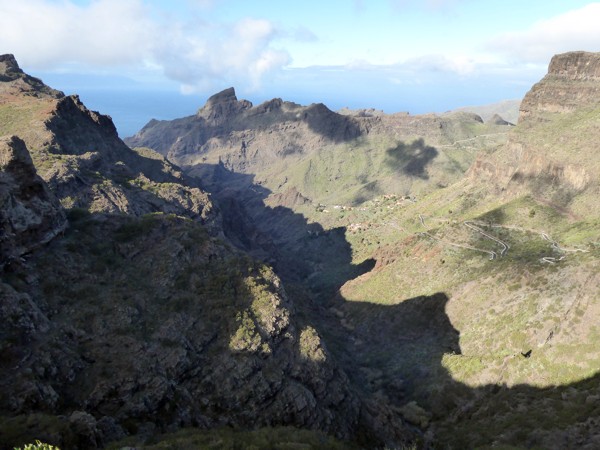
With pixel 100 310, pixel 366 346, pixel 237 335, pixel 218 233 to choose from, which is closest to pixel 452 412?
pixel 366 346

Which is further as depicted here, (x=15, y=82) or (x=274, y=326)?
(x=15, y=82)

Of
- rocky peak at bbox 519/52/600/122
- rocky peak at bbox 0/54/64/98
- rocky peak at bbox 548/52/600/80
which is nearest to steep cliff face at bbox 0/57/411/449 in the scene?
rocky peak at bbox 0/54/64/98

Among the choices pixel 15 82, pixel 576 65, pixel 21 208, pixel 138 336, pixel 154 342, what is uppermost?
pixel 15 82

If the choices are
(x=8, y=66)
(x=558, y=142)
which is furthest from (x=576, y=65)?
(x=8, y=66)

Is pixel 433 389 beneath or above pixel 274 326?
beneath

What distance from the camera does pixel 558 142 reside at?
118 metres

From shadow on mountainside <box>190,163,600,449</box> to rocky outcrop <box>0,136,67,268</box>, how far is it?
153 feet

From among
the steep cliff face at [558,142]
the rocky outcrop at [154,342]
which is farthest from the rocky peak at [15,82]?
the steep cliff face at [558,142]

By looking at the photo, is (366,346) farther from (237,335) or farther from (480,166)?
(480,166)

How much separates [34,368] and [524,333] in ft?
219

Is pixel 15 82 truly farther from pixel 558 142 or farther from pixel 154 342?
pixel 558 142

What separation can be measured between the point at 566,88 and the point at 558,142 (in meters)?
34.8

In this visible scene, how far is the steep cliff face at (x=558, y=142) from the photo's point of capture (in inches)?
4156

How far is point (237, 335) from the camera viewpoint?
49.5 m
